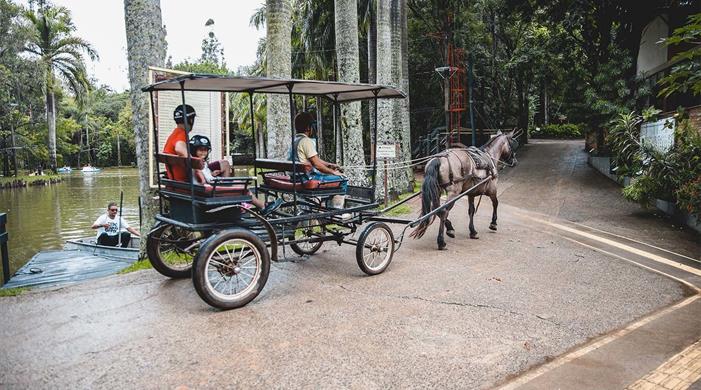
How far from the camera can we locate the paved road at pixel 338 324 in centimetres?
369

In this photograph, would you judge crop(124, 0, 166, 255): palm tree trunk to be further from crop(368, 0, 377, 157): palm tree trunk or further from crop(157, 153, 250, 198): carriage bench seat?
crop(368, 0, 377, 157): palm tree trunk

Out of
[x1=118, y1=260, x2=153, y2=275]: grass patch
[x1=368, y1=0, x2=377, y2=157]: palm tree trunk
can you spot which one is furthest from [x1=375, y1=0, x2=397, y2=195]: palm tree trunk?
[x1=118, y1=260, x2=153, y2=275]: grass patch

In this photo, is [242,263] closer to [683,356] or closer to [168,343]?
[168,343]

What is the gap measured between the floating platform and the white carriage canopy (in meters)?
3.49

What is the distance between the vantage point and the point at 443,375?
146 inches

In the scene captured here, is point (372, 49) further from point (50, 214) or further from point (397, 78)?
point (50, 214)

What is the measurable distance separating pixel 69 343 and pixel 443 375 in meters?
3.15

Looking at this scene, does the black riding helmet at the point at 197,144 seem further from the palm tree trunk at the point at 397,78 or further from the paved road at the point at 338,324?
the palm tree trunk at the point at 397,78

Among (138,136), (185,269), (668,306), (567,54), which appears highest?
(567,54)

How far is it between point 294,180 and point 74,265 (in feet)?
20.0

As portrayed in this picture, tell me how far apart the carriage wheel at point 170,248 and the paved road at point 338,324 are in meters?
0.18

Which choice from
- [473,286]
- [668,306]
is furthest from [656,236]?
[473,286]

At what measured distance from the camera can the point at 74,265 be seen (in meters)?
9.38

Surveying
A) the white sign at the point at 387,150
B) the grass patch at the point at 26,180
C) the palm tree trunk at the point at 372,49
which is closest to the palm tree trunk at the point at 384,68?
the white sign at the point at 387,150
